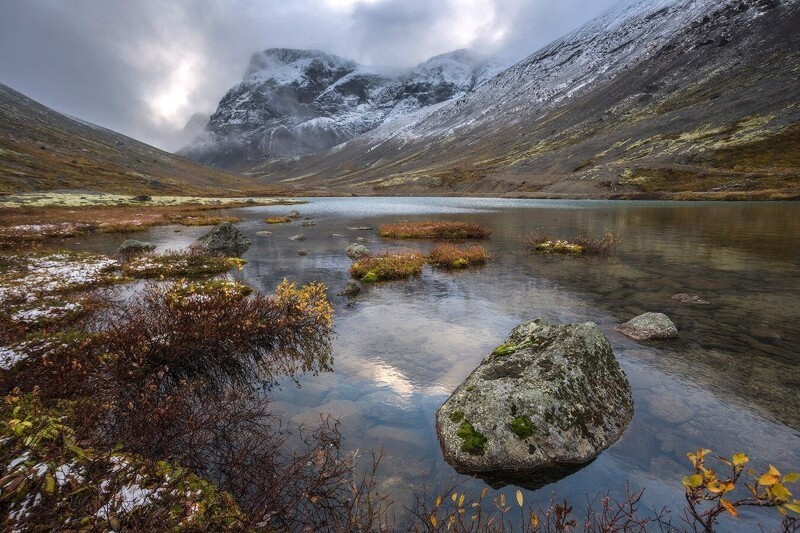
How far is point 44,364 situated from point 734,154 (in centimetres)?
15540

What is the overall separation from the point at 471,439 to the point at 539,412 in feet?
4.52

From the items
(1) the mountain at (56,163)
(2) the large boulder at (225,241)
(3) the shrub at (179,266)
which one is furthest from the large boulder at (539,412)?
(1) the mountain at (56,163)

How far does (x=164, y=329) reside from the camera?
9.25 meters

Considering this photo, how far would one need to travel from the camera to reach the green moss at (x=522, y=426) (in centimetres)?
699

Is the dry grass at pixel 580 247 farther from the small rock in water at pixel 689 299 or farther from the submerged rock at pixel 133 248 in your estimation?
the submerged rock at pixel 133 248

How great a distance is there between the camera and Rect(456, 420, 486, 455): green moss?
6914mm

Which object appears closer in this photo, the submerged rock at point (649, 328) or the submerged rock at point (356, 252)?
the submerged rock at point (649, 328)

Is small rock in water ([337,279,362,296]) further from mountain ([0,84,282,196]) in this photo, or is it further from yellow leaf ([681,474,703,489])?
mountain ([0,84,282,196])

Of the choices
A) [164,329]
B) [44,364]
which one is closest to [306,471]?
[164,329]

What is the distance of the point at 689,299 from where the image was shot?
16.3 metres

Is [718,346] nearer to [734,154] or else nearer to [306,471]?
[306,471]

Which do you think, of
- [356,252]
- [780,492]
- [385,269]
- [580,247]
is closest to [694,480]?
[780,492]

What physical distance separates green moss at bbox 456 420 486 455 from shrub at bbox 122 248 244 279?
1661cm

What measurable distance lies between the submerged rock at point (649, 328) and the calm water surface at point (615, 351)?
1.40ft
